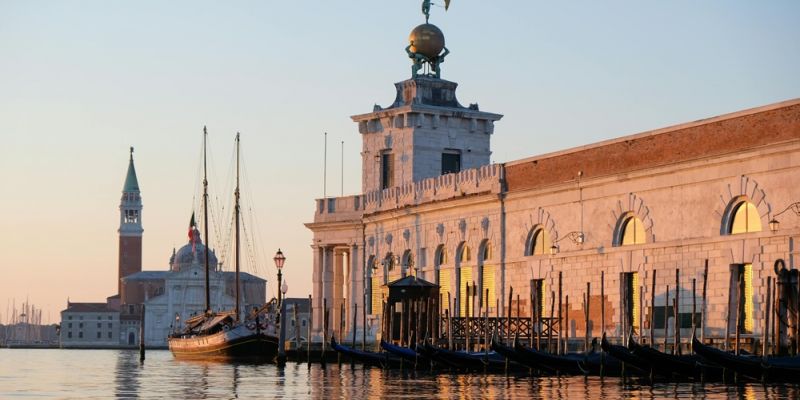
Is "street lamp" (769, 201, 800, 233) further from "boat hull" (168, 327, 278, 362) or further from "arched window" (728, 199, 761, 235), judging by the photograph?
"boat hull" (168, 327, 278, 362)

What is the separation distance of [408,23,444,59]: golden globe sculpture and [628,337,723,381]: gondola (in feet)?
93.3

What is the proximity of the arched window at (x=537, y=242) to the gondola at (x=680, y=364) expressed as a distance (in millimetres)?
13767

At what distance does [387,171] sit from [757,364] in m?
30.6

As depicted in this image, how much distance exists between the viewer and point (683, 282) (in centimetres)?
4256

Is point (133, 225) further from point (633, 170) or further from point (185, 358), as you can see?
point (633, 170)

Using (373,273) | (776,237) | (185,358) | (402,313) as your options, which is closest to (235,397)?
(776,237)

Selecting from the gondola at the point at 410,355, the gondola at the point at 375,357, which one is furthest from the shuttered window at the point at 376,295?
the gondola at the point at 410,355

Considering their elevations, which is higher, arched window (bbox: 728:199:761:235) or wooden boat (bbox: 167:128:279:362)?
arched window (bbox: 728:199:761:235)

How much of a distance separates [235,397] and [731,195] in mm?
14586

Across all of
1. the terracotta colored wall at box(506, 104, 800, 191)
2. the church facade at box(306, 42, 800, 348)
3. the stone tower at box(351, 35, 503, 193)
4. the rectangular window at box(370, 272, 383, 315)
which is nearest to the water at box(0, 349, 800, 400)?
the church facade at box(306, 42, 800, 348)

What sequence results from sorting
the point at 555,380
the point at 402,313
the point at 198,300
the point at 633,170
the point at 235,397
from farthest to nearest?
the point at 198,300, the point at 402,313, the point at 633,170, the point at 555,380, the point at 235,397

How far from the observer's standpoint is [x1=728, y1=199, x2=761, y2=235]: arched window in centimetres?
4047

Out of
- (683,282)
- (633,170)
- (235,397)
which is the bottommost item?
(235,397)

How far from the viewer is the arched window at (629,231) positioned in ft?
147
